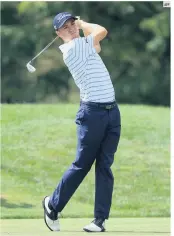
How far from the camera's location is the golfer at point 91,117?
6.28 m

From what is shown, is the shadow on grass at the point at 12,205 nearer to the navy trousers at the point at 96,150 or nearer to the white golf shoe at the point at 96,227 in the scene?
the navy trousers at the point at 96,150

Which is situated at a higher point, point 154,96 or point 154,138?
point 154,138

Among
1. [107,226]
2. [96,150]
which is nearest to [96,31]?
[96,150]

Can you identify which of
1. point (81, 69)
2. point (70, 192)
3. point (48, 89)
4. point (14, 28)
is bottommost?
point (48, 89)

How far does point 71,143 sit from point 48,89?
15187 mm

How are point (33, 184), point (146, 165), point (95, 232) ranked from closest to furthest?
1. point (95, 232)
2. point (33, 184)
3. point (146, 165)

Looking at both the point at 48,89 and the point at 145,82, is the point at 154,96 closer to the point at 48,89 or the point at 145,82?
the point at 145,82

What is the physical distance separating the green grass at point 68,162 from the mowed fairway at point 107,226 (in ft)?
4.88

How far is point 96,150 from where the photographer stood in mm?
6363

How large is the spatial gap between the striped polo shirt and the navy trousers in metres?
0.08

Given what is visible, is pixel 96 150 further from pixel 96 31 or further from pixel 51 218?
pixel 96 31

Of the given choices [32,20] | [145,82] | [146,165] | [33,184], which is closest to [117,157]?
[146,165]

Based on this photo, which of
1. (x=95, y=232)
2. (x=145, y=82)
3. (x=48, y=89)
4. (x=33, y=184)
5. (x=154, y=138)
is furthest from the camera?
(x=48, y=89)

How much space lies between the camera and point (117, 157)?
11.5 meters
